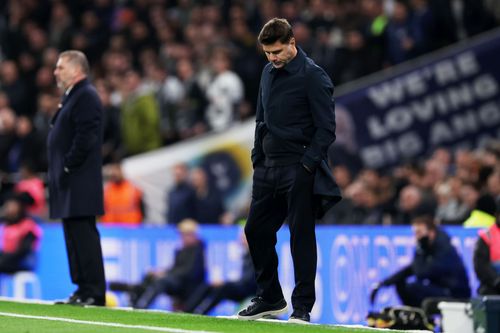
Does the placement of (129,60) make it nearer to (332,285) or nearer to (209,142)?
(209,142)

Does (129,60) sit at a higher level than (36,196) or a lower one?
higher

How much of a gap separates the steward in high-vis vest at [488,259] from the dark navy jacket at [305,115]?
387 centimetres

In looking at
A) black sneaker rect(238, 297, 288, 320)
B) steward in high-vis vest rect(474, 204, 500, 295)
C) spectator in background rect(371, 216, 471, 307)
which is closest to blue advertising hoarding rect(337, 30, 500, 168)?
spectator in background rect(371, 216, 471, 307)

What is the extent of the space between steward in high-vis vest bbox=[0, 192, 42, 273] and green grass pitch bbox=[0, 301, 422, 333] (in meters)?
6.96

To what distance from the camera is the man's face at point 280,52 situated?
29.5 feet

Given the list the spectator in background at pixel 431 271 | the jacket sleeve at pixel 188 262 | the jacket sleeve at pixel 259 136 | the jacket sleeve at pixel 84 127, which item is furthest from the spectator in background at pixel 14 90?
the jacket sleeve at pixel 259 136

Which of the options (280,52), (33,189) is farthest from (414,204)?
(280,52)

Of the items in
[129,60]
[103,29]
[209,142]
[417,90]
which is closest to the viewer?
[417,90]

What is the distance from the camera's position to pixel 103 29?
23.5 m

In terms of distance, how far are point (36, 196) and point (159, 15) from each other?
4753mm

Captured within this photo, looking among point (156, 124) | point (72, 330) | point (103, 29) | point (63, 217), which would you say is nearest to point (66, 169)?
point (63, 217)

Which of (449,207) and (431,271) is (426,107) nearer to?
(449,207)

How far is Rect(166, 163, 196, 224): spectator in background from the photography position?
704 inches

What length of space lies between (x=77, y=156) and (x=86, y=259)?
797mm
